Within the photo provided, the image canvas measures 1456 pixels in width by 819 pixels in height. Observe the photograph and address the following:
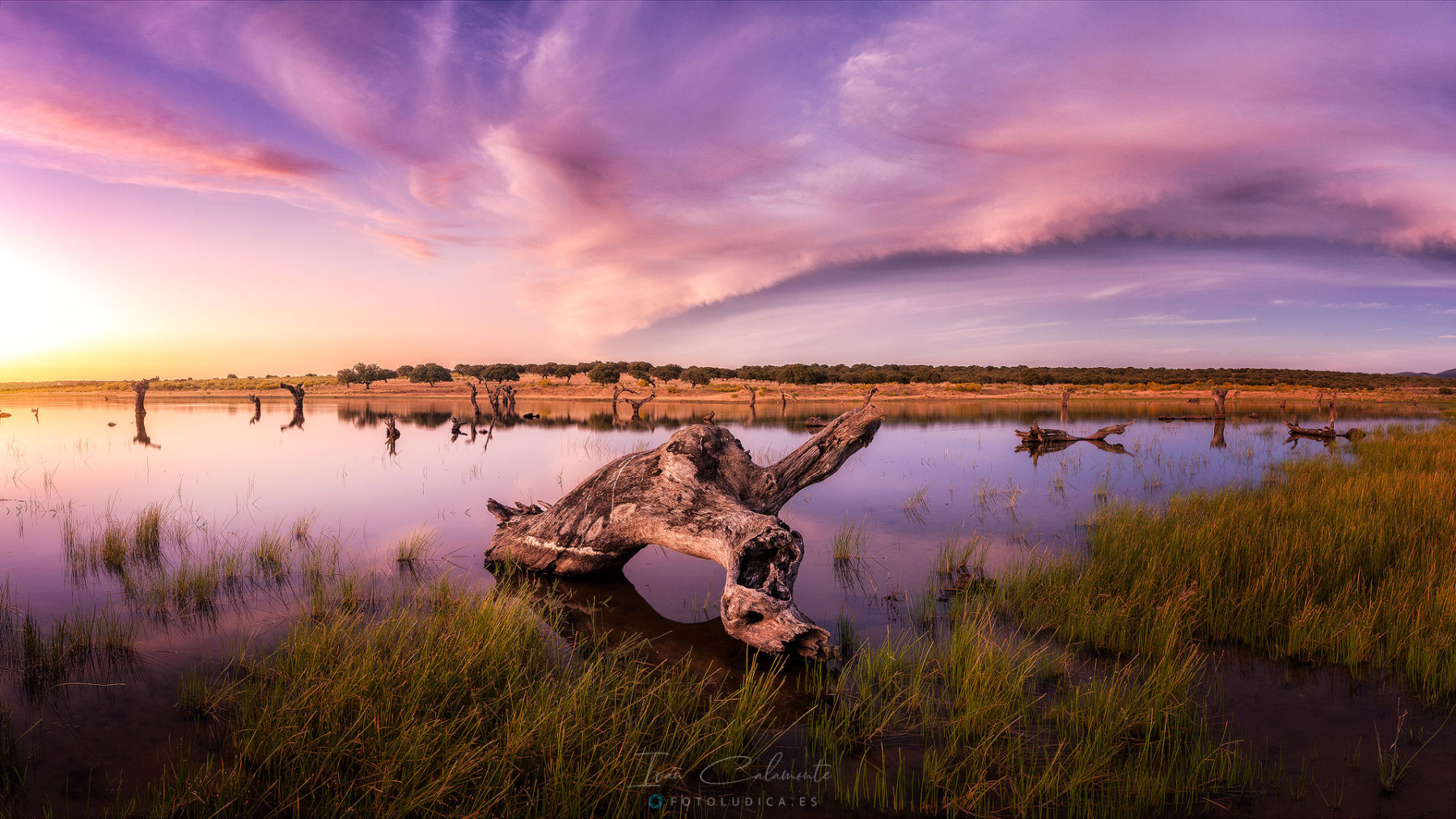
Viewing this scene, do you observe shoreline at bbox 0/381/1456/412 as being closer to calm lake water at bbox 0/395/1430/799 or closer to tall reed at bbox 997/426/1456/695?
calm lake water at bbox 0/395/1430/799

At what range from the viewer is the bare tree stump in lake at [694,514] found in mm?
6716

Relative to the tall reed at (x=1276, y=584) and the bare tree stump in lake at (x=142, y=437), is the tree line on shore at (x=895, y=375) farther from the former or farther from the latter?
the tall reed at (x=1276, y=584)

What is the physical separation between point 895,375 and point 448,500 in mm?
95516

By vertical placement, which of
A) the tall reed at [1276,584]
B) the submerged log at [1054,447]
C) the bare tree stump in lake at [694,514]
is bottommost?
the submerged log at [1054,447]

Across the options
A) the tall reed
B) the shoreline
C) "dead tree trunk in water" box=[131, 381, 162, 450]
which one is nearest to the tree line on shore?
the shoreline

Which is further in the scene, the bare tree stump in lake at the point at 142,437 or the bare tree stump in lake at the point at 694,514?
the bare tree stump in lake at the point at 142,437

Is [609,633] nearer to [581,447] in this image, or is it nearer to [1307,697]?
[1307,697]

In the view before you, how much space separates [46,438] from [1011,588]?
39973 millimetres

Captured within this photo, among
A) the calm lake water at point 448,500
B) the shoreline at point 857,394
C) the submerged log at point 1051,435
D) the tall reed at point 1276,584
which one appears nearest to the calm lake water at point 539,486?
the calm lake water at point 448,500

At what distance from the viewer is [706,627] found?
272 inches

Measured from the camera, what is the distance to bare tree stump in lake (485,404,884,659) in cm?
672

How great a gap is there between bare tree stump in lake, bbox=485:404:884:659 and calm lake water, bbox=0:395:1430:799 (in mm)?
717

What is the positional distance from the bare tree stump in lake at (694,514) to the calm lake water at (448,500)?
0.72 m

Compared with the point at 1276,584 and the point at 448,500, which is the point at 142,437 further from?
the point at 1276,584
